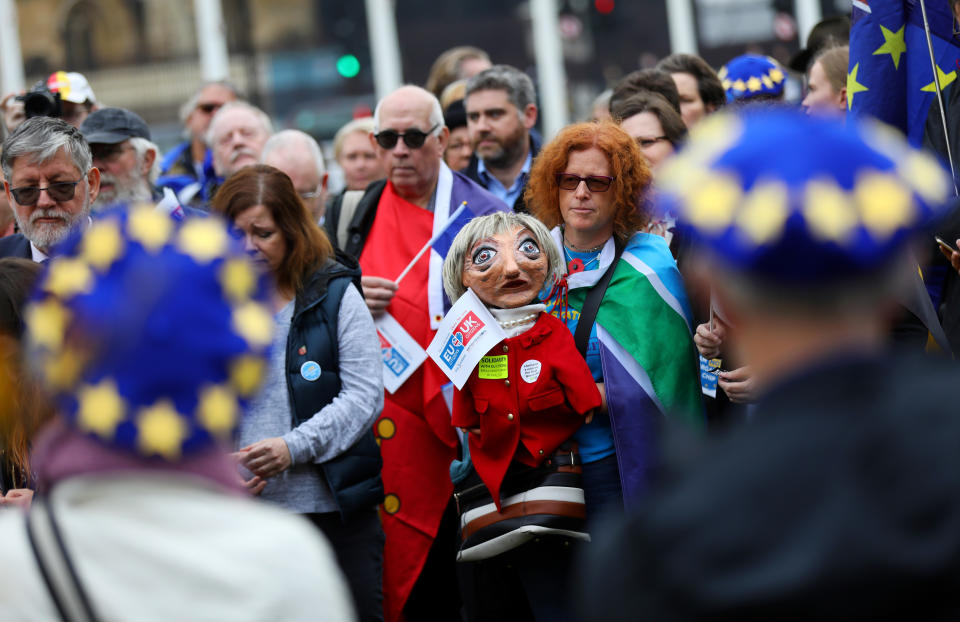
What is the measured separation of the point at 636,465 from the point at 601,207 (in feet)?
3.17

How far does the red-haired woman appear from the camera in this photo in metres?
4.07

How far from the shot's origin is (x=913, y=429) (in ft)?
4.90

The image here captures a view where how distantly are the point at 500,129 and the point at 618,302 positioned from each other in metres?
2.11

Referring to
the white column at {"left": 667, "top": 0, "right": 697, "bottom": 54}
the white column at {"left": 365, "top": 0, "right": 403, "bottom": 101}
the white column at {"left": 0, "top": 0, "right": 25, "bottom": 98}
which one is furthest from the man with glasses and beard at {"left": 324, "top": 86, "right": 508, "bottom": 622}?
the white column at {"left": 0, "top": 0, "right": 25, "bottom": 98}

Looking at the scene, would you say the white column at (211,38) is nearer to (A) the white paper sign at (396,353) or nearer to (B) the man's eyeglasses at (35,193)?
(A) the white paper sign at (396,353)

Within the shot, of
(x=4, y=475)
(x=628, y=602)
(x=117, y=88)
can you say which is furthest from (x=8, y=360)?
(x=117, y=88)

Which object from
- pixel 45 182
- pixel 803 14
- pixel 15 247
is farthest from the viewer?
pixel 803 14

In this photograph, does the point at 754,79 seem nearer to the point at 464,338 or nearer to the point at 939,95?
the point at 939,95

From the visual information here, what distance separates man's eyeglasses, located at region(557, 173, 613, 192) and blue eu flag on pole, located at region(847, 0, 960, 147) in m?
1.22

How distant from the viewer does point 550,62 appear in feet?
63.6

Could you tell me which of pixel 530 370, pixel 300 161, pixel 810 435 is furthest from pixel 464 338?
pixel 810 435

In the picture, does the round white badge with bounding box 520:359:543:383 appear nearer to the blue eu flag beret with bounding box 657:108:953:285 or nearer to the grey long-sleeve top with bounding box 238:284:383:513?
the grey long-sleeve top with bounding box 238:284:383:513

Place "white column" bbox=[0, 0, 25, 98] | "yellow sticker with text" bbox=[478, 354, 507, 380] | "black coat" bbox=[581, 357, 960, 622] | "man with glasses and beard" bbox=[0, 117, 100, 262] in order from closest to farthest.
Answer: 1. "black coat" bbox=[581, 357, 960, 622]
2. "yellow sticker with text" bbox=[478, 354, 507, 380]
3. "man with glasses and beard" bbox=[0, 117, 100, 262]
4. "white column" bbox=[0, 0, 25, 98]

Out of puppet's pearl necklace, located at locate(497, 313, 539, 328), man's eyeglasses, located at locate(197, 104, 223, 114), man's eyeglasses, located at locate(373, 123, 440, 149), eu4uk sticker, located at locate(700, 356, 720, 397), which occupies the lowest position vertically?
eu4uk sticker, located at locate(700, 356, 720, 397)
